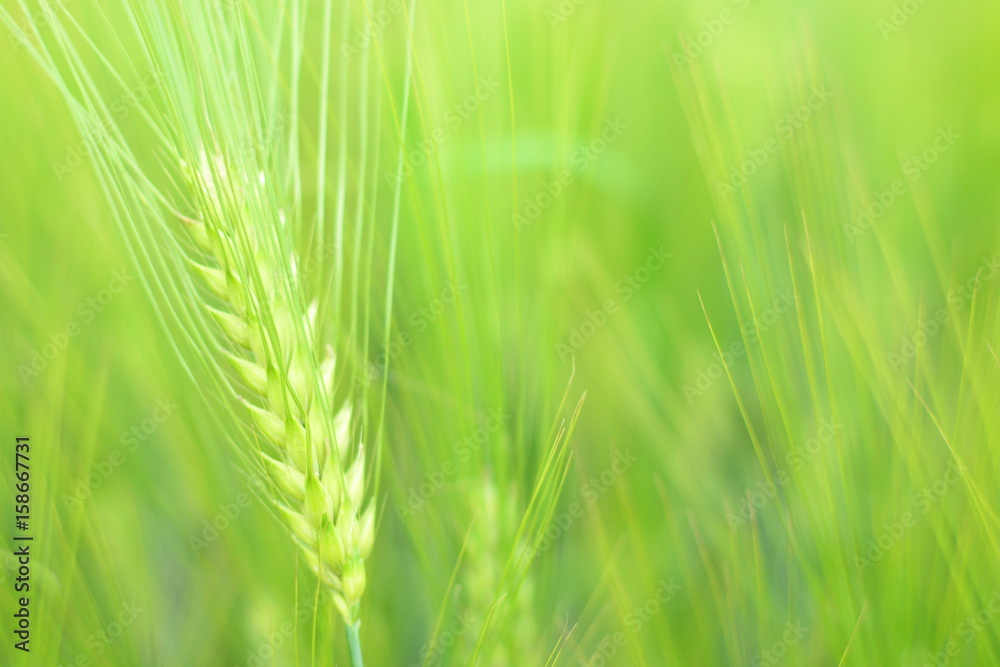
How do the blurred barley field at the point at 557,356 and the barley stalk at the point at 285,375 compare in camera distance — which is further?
the blurred barley field at the point at 557,356

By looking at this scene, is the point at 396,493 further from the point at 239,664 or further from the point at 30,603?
the point at 30,603

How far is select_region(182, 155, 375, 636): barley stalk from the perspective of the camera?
460 millimetres

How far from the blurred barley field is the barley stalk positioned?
4cm

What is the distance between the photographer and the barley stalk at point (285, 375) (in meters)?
0.46

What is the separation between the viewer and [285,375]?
17.9 inches

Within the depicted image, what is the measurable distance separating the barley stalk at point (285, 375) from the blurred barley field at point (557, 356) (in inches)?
1.5

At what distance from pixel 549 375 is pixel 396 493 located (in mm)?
185

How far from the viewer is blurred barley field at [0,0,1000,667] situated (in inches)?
22.8

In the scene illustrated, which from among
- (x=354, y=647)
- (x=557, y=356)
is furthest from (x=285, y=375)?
(x=557, y=356)

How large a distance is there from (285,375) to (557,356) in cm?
35

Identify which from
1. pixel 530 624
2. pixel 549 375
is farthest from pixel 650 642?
pixel 549 375

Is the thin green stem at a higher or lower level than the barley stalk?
lower

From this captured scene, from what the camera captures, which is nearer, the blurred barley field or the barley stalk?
the barley stalk

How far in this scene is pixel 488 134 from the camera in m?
0.73
